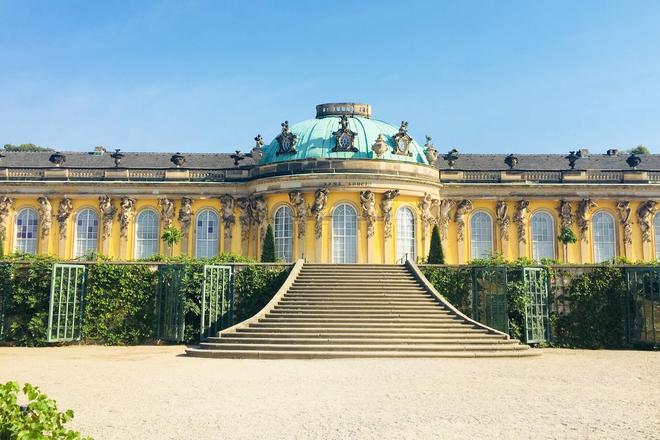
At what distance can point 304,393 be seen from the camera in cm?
1359

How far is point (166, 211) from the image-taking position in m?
42.4

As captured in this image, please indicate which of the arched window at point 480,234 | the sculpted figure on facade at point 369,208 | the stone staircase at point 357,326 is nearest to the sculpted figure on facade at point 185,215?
the sculpted figure on facade at point 369,208

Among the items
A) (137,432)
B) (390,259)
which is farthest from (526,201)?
(137,432)

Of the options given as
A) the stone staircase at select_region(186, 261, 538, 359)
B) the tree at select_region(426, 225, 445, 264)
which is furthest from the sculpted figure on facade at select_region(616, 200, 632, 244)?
the stone staircase at select_region(186, 261, 538, 359)

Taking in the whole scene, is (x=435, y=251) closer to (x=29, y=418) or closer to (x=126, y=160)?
(x=126, y=160)

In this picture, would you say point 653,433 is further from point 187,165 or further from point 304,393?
point 187,165

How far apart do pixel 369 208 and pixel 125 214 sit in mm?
15893

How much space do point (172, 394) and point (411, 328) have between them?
10759 millimetres

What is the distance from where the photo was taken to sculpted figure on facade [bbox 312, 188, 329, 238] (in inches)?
1485

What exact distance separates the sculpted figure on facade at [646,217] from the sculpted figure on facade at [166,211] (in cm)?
2965

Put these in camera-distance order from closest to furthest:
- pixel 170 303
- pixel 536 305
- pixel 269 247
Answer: pixel 536 305
pixel 170 303
pixel 269 247

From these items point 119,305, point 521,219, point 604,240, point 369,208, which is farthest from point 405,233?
point 119,305

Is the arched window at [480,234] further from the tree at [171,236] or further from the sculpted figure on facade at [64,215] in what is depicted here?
the sculpted figure on facade at [64,215]

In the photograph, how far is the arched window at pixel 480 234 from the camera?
4284cm
